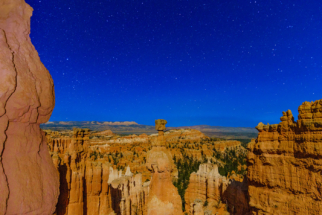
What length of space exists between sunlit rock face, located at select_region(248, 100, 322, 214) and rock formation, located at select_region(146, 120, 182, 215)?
414cm

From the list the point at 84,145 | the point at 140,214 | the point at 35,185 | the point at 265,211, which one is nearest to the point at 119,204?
the point at 140,214

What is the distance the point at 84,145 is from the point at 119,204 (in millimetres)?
5832

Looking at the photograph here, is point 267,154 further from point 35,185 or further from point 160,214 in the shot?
point 35,185

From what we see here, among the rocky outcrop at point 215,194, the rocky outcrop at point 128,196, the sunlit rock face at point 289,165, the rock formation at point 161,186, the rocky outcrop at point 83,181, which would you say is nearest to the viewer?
the sunlit rock face at point 289,165

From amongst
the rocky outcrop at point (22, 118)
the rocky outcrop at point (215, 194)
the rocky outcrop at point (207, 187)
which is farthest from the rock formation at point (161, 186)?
the rocky outcrop at point (207, 187)

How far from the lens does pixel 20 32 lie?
262 centimetres

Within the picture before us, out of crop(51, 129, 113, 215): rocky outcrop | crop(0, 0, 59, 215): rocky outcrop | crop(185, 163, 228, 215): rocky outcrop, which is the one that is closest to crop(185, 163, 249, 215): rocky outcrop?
crop(185, 163, 228, 215): rocky outcrop

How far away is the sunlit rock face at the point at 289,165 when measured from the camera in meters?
8.08

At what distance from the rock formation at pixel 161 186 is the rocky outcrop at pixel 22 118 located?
7.50 m

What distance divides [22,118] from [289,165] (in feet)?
33.7

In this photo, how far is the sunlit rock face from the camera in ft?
26.5

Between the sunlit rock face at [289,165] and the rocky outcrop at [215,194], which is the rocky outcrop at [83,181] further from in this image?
the sunlit rock face at [289,165]

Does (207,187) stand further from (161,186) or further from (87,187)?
(87,187)

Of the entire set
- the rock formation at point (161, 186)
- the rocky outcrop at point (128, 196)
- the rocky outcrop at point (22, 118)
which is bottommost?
the rocky outcrop at point (128, 196)
